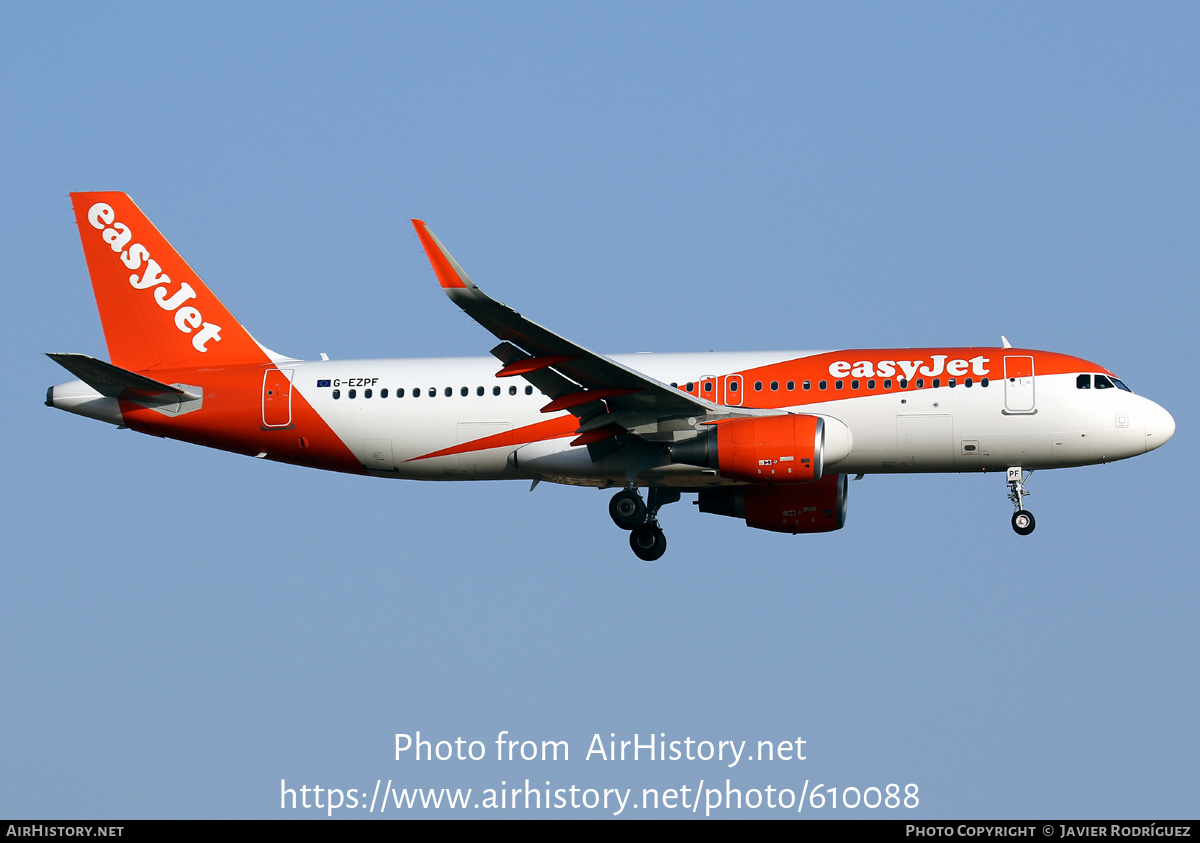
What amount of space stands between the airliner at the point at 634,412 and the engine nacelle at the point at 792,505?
0.12 feet

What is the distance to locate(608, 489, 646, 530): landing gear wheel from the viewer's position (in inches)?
1490

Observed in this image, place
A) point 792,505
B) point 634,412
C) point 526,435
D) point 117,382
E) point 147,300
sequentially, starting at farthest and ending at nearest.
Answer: point 147,300, point 792,505, point 117,382, point 526,435, point 634,412

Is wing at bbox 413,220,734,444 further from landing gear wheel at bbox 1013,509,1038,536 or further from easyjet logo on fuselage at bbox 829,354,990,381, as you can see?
landing gear wheel at bbox 1013,509,1038,536

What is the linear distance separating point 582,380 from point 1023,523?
1084 cm

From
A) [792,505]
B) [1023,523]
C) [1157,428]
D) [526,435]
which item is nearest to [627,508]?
[526,435]

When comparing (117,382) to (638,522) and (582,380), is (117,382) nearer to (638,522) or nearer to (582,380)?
(582,380)

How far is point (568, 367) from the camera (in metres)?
33.9

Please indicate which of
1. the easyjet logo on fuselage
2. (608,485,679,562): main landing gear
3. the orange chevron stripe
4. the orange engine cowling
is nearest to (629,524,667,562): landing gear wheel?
(608,485,679,562): main landing gear

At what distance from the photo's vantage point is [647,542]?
3825 cm

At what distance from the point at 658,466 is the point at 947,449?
6.60 meters

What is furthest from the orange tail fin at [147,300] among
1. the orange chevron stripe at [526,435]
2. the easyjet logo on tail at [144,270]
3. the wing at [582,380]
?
the wing at [582,380]

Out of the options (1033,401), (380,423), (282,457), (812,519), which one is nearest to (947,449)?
(1033,401)

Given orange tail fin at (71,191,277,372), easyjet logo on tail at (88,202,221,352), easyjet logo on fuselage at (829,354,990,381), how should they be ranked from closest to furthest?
easyjet logo on fuselage at (829,354,990,381)
orange tail fin at (71,191,277,372)
easyjet logo on tail at (88,202,221,352)
